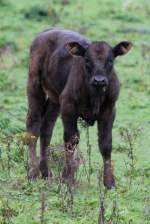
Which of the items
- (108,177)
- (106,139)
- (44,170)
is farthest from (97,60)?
(44,170)

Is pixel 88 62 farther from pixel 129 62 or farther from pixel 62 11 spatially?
pixel 62 11

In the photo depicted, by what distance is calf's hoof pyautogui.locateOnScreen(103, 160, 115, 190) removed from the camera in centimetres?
975

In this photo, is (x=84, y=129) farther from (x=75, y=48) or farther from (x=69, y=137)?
(x=75, y=48)

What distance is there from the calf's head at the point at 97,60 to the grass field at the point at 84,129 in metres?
0.83

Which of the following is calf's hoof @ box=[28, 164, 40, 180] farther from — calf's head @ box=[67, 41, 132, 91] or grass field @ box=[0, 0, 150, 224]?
calf's head @ box=[67, 41, 132, 91]

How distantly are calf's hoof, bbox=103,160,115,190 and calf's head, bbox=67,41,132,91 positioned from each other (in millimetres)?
1006

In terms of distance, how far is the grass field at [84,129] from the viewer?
8.59 meters

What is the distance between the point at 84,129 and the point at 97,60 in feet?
4.81

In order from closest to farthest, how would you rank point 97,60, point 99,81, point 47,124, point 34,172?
point 99,81 → point 97,60 → point 34,172 → point 47,124

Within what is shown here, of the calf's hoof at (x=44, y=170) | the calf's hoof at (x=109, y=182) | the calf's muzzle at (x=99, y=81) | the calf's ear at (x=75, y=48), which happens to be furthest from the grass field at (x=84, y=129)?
the calf's ear at (x=75, y=48)

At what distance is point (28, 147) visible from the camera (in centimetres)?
1066

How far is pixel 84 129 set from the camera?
35.0ft

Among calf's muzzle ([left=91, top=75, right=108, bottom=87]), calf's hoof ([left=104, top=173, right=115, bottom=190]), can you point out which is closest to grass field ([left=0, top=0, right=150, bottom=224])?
calf's hoof ([left=104, top=173, right=115, bottom=190])

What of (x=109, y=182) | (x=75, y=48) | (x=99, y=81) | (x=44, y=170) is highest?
(x=75, y=48)
